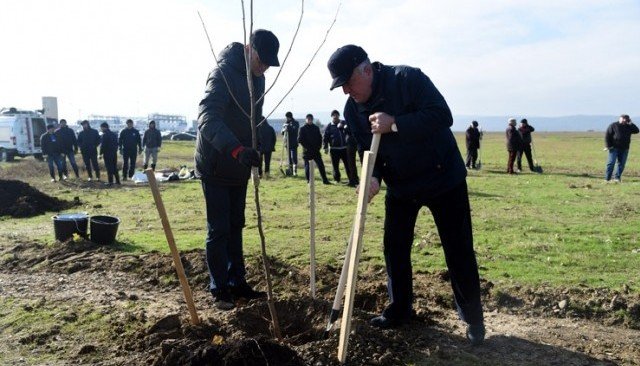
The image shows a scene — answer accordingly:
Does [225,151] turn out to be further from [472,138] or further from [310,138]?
[472,138]

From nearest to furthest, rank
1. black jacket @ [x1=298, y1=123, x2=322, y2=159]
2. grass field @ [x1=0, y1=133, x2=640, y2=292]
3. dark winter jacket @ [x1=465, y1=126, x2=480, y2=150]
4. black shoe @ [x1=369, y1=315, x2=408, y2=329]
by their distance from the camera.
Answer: black shoe @ [x1=369, y1=315, x2=408, y2=329] < grass field @ [x1=0, y1=133, x2=640, y2=292] < black jacket @ [x1=298, y1=123, x2=322, y2=159] < dark winter jacket @ [x1=465, y1=126, x2=480, y2=150]

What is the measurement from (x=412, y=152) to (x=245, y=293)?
8.28 ft

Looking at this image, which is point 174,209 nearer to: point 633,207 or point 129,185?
point 129,185

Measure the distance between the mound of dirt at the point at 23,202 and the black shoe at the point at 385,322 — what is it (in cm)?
1038

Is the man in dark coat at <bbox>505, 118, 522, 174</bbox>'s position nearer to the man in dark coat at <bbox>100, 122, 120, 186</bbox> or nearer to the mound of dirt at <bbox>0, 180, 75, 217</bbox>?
the man in dark coat at <bbox>100, 122, 120, 186</bbox>

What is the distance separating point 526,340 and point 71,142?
1945 centimetres

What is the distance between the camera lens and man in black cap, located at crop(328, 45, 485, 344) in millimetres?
4055

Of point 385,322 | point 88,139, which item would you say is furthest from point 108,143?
point 385,322

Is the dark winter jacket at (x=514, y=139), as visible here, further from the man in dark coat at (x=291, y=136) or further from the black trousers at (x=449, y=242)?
the black trousers at (x=449, y=242)

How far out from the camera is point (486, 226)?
10102mm

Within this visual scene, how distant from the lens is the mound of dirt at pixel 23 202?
12844mm

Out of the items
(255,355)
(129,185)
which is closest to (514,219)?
(255,355)

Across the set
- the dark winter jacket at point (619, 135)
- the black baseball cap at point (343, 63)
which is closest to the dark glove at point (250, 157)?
the black baseball cap at point (343, 63)

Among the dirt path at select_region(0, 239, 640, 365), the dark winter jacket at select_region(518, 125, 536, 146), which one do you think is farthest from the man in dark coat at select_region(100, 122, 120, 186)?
the dark winter jacket at select_region(518, 125, 536, 146)
